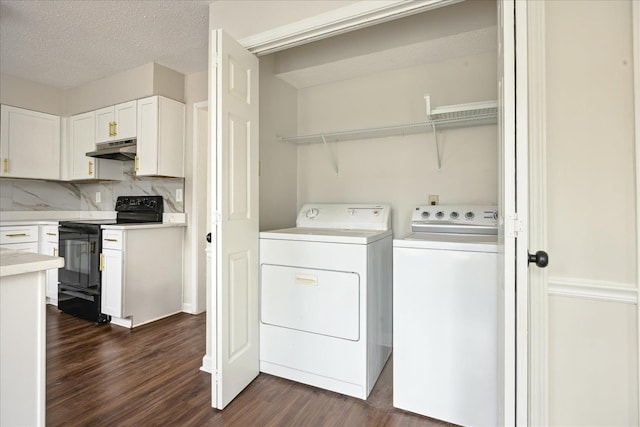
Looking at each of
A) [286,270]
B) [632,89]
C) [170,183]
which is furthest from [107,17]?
[632,89]

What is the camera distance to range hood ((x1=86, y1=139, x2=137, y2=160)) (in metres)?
3.05

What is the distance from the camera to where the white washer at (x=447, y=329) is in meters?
1.47

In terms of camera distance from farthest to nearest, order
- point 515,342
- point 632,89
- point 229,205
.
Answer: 1. point 229,205
2. point 632,89
3. point 515,342

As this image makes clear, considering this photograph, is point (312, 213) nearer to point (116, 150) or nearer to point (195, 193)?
point (195, 193)

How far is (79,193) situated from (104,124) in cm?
131

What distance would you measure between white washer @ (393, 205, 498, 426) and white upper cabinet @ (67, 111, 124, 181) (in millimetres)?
3362

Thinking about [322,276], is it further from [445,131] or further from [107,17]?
[107,17]

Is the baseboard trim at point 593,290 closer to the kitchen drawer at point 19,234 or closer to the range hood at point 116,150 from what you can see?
the range hood at point 116,150

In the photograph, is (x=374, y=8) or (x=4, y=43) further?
(x=4, y=43)

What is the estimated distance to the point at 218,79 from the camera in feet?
5.27

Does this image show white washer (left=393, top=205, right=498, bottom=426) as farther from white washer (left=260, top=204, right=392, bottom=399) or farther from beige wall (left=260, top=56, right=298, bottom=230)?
beige wall (left=260, top=56, right=298, bottom=230)

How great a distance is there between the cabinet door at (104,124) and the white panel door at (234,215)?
2121 millimetres

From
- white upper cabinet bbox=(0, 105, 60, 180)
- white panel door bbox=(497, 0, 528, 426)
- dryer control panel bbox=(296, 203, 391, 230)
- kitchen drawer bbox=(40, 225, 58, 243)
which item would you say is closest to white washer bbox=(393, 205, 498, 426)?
white panel door bbox=(497, 0, 528, 426)

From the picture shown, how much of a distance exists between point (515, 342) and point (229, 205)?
1394mm
